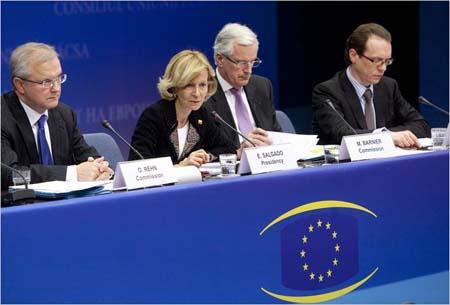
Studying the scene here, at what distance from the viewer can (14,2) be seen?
5.83 metres

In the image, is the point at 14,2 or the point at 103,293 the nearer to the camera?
the point at 103,293

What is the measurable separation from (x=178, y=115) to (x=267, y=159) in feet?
2.58

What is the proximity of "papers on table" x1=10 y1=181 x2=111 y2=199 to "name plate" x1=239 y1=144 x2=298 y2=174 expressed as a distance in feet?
1.67

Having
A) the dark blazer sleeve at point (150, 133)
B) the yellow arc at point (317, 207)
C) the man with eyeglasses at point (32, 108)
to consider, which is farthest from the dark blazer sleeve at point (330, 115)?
the man with eyeglasses at point (32, 108)

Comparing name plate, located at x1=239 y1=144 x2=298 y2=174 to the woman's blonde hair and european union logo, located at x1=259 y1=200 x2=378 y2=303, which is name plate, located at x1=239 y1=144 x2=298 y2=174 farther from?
the woman's blonde hair

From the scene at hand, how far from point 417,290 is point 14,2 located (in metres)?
3.13

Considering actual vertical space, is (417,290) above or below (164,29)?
below

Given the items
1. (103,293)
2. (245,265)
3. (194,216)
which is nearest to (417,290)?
(245,265)

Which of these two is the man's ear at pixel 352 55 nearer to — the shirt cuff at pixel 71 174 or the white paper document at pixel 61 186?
the shirt cuff at pixel 71 174

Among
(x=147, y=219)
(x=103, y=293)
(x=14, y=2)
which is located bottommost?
(x=103, y=293)

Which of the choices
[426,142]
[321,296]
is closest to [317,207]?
[321,296]

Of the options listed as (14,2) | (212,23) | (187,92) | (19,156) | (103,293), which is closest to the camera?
(103,293)

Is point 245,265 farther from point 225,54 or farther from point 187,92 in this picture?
point 225,54

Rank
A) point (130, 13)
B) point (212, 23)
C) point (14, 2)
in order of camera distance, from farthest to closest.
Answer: point (212, 23) → point (130, 13) → point (14, 2)
